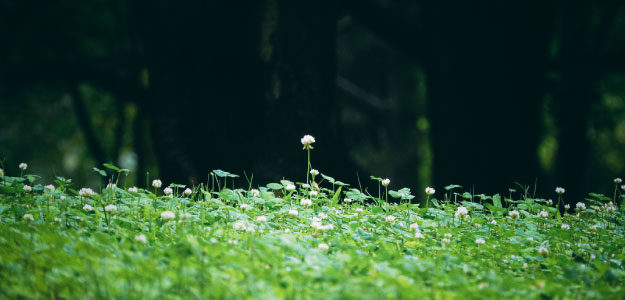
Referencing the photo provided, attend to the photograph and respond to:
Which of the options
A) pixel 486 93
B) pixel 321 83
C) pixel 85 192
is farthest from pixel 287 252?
pixel 486 93

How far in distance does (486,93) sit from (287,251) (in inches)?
166

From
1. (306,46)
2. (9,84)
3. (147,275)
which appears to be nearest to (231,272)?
(147,275)

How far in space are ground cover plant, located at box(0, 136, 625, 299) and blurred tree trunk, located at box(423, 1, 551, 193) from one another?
5.85ft

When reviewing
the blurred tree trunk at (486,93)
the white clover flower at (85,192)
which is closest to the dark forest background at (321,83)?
the blurred tree trunk at (486,93)

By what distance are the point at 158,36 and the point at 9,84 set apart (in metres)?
4.10

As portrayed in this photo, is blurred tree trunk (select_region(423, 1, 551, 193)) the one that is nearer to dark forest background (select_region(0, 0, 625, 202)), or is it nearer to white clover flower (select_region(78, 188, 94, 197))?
dark forest background (select_region(0, 0, 625, 202))

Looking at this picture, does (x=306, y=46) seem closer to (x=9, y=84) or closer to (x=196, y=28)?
(x=196, y=28)

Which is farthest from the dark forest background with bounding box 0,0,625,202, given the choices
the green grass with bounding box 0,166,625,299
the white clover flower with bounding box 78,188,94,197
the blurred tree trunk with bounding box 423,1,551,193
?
the white clover flower with bounding box 78,188,94,197

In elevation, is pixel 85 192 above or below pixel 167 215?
above

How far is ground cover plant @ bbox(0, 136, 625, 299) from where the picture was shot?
206 centimetres

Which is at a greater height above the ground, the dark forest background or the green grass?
the dark forest background

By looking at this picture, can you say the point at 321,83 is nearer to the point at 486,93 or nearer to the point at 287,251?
the point at 486,93

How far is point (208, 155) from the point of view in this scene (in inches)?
211

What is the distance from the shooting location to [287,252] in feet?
8.68
